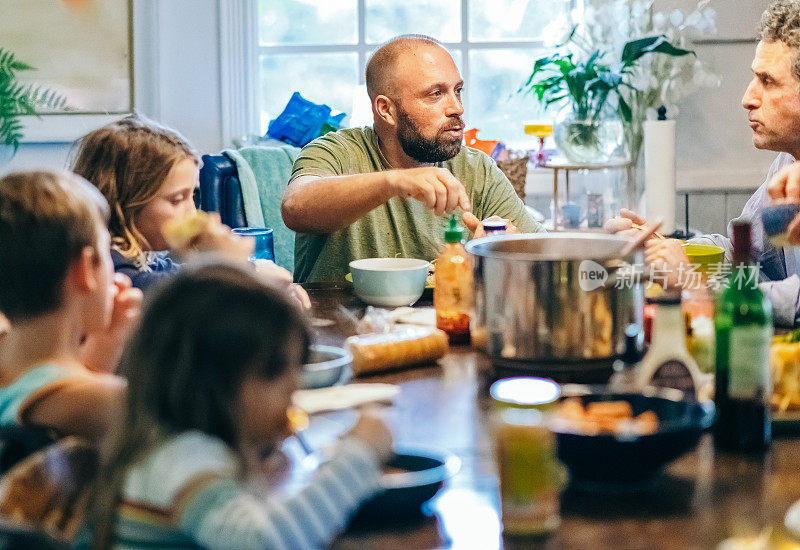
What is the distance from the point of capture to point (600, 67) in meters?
3.32

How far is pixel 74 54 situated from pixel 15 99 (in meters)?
0.26

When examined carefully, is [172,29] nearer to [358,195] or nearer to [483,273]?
[358,195]

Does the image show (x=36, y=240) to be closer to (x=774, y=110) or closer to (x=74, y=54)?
(x=774, y=110)

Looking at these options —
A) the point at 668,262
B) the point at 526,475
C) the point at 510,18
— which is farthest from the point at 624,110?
the point at 526,475

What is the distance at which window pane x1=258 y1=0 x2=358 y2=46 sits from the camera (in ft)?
12.1

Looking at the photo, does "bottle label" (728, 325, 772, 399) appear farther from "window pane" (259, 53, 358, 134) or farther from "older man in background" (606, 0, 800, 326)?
"window pane" (259, 53, 358, 134)

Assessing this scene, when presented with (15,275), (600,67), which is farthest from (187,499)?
(600,67)

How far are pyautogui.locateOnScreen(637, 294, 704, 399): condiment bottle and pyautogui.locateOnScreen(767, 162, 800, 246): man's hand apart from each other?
2.02 ft

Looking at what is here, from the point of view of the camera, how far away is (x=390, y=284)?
1797 millimetres

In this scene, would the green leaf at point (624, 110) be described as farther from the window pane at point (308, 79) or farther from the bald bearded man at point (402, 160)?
the window pane at point (308, 79)

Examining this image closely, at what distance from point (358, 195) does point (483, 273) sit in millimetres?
863

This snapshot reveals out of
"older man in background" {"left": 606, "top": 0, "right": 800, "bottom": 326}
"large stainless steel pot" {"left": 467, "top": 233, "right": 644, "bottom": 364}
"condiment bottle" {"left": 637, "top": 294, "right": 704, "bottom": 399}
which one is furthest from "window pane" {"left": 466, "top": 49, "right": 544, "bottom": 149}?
"condiment bottle" {"left": 637, "top": 294, "right": 704, "bottom": 399}

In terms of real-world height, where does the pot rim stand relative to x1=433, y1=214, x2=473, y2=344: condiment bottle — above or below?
above

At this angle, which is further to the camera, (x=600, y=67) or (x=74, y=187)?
(x=600, y=67)
